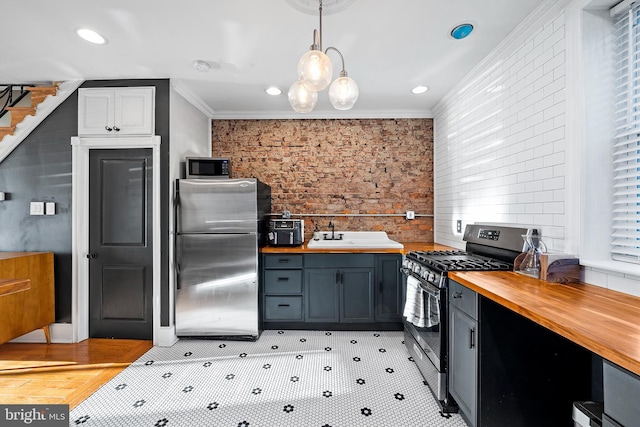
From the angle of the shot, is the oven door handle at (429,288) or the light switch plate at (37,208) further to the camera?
the light switch plate at (37,208)

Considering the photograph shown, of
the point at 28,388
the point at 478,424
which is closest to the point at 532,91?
the point at 478,424

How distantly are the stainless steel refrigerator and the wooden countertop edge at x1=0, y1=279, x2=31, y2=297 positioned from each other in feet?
4.04

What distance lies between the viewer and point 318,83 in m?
1.50

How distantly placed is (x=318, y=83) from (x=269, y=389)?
2.11 m

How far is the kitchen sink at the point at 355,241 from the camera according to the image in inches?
124

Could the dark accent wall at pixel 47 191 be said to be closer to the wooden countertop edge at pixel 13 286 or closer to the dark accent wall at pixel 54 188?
the dark accent wall at pixel 54 188

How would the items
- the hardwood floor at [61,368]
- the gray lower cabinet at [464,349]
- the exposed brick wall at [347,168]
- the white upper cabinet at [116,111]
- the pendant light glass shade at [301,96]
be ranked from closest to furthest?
the gray lower cabinet at [464,349], the pendant light glass shade at [301,96], the hardwood floor at [61,368], the white upper cabinet at [116,111], the exposed brick wall at [347,168]

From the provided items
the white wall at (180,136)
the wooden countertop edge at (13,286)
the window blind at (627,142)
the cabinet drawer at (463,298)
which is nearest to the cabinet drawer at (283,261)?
the white wall at (180,136)

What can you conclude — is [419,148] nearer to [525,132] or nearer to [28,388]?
[525,132]

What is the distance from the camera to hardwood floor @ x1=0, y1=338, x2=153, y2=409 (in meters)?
2.07

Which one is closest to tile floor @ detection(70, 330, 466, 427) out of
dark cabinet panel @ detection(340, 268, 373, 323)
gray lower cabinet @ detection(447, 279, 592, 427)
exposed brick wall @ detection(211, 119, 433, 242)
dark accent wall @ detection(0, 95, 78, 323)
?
dark cabinet panel @ detection(340, 268, 373, 323)

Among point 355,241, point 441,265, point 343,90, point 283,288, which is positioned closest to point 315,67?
point 343,90

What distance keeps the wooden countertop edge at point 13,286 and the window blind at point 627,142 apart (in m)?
4.28

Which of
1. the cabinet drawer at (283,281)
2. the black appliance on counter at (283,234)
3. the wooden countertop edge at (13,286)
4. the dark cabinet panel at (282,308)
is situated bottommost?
the dark cabinet panel at (282,308)
